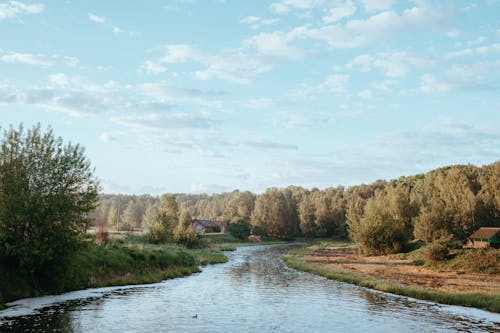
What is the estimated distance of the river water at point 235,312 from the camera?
22828mm

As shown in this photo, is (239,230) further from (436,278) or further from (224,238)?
(436,278)

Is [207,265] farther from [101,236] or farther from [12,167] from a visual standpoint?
[12,167]

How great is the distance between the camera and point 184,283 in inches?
1619

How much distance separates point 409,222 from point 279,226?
6093 cm

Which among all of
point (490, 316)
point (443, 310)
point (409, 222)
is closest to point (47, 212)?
point (443, 310)

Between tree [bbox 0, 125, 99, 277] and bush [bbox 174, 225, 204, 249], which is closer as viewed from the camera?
tree [bbox 0, 125, 99, 277]

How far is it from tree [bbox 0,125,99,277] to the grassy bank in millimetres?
904

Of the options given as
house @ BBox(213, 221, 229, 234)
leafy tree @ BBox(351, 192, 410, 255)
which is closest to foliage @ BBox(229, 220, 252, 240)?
house @ BBox(213, 221, 229, 234)

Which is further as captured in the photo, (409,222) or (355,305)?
(409,222)

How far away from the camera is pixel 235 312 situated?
27.1 metres

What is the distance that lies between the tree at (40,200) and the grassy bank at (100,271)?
0.90 metres

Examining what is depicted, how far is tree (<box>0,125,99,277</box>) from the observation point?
28.5 meters

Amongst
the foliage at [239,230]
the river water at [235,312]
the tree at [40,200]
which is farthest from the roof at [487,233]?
the foliage at [239,230]

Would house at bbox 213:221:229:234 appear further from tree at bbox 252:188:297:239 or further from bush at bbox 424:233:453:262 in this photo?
bush at bbox 424:233:453:262
